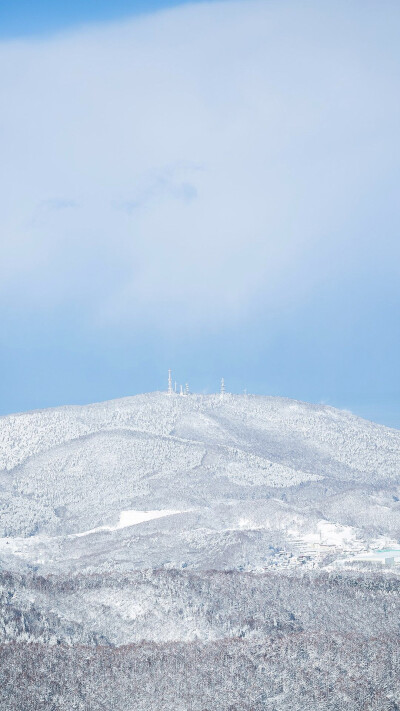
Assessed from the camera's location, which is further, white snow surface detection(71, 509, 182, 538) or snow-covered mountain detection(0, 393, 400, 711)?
white snow surface detection(71, 509, 182, 538)

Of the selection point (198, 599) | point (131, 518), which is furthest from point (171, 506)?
point (198, 599)

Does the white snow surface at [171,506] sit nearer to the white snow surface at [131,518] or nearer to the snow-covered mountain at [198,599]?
the white snow surface at [131,518]

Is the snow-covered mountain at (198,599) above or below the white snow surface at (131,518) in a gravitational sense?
below

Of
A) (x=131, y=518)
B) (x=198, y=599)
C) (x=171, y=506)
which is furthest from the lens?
(x=171, y=506)

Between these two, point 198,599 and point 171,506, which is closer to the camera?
point 198,599

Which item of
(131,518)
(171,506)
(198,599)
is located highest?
(171,506)

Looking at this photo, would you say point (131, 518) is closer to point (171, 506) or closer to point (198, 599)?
point (171, 506)

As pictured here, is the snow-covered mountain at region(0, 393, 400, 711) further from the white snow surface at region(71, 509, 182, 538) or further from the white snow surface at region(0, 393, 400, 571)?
the white snow surface at region(0, 393, 400, 571)

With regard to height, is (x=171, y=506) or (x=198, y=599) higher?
(x=171, y=506)

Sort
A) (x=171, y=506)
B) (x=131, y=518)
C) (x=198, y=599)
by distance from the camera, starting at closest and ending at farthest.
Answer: (x=198, y=599)
(x=131, y=518)
(x=171, y=506)

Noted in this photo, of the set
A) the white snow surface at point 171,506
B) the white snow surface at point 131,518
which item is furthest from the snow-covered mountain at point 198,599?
the white snow surface at point 171,506

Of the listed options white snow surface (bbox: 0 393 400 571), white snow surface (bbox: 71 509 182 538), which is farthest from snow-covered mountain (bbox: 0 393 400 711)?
white snow surface (bbox: 0 393 400 571)

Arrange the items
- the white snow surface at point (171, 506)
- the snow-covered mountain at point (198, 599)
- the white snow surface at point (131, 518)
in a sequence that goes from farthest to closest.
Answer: the white snow surface at point (131, 518), the white snow surface at point (171, 506), the snow-covered mountain at point (198, 599)
